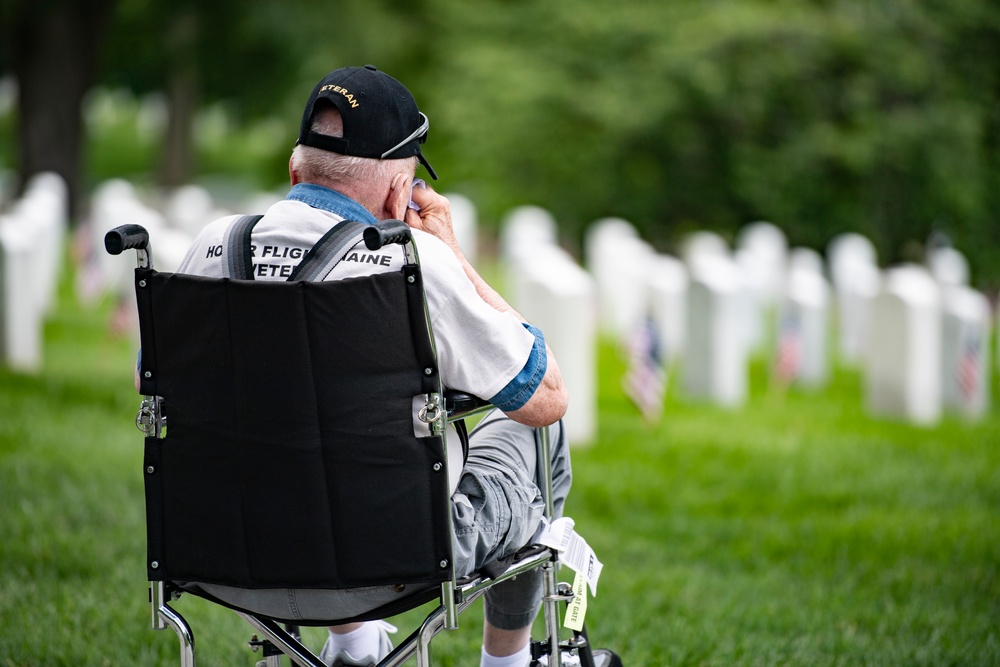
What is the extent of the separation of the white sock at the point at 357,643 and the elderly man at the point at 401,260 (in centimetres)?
71

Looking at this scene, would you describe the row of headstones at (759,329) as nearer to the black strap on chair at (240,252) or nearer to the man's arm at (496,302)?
the man's arm at (496,302)

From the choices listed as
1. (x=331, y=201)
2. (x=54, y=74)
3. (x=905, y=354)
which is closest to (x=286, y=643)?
(x=331, y=201)

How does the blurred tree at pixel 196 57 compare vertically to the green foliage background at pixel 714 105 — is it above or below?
above

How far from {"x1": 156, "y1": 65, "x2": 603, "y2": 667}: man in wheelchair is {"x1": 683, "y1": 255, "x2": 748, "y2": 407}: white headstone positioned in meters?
5.41

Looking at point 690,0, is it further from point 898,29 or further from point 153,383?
point 153,383

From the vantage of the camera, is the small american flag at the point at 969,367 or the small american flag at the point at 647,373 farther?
the small american flag at the point at 969,367

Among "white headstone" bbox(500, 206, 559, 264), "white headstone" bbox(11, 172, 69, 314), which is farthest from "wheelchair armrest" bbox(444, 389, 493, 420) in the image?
"white headstone" bbox(500, 206, 559, 264)

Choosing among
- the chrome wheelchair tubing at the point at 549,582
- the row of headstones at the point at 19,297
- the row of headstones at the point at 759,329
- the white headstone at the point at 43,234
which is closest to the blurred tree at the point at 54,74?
the white headstone at the point at 43,234

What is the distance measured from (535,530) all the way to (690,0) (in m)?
15.3

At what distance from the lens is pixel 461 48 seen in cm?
2073

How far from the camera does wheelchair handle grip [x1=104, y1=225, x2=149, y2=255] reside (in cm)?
246

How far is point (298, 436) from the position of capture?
240 centimetres

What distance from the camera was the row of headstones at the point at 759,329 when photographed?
6781mm

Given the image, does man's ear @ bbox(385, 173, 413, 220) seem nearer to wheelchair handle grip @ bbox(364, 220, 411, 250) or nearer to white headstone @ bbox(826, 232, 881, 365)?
wheelchair handle grip @ bbox(364, 220, 411, 250)
